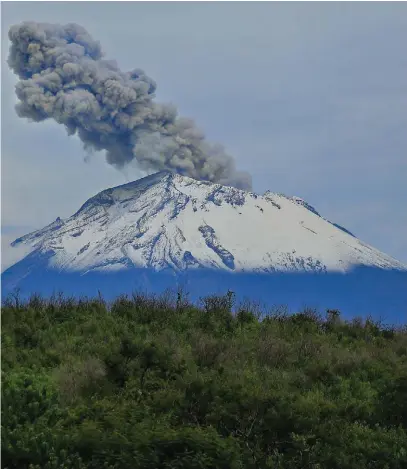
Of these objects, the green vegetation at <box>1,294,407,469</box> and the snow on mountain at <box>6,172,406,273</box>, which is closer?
the green vegetation at <box>1,294,407,469</box>

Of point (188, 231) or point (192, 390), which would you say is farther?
point (188, 231)

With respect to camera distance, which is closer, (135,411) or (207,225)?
(135,411)

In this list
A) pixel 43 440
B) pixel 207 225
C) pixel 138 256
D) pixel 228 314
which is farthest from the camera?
pixel 207 225

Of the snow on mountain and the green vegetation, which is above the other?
the snow on mountain

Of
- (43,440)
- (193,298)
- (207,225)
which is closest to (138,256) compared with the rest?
(207,225)

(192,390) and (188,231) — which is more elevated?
(188,231)

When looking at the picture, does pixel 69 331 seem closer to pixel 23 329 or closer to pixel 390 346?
pixel 23 329
